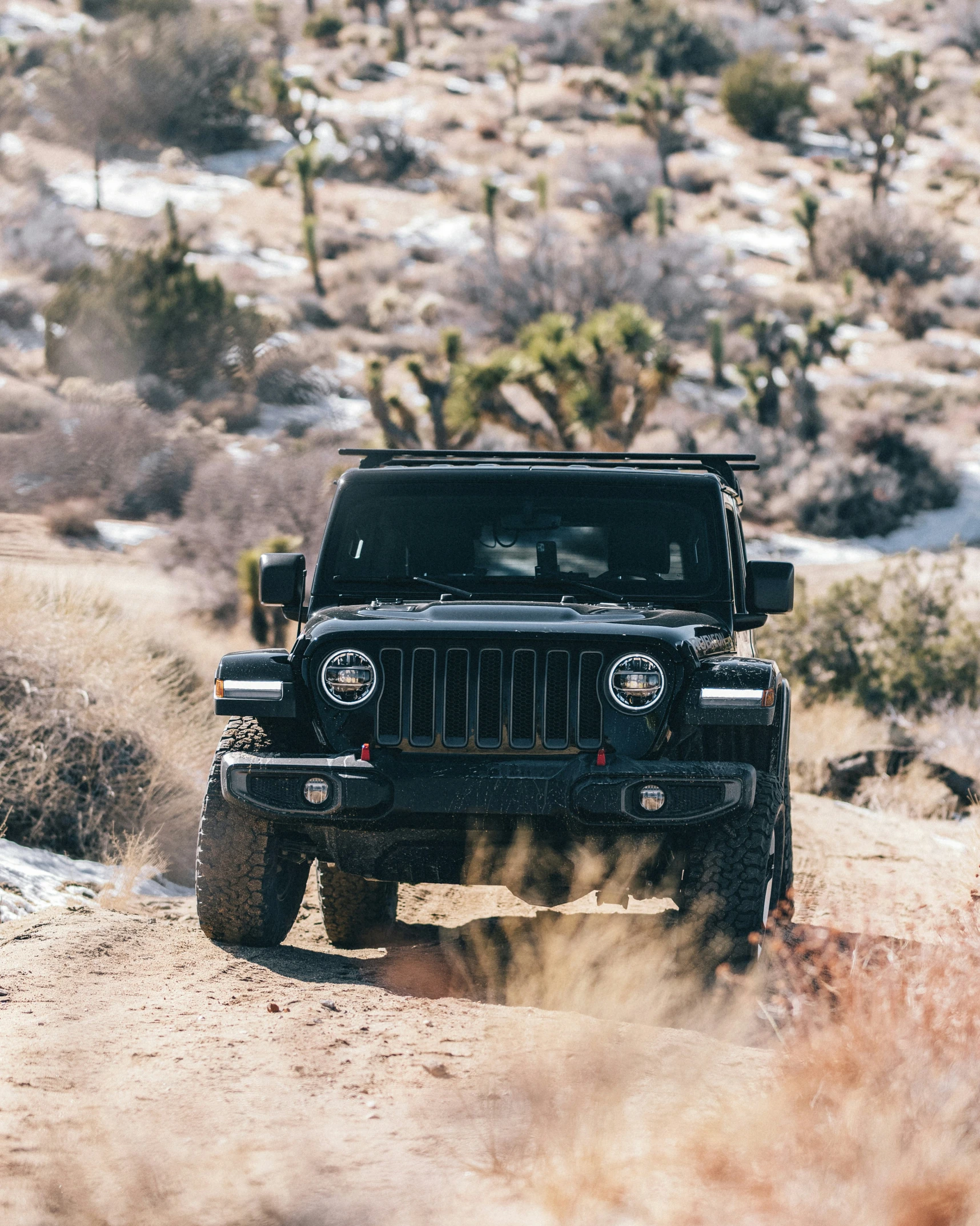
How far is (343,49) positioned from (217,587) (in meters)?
53.5

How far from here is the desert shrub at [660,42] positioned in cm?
6619

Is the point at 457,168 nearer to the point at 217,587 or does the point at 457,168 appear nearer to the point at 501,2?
the point at 501,2

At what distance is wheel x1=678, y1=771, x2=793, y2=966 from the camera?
17.4 feet

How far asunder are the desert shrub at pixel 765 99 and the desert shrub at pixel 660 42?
543 centimetres

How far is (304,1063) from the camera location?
4.41m

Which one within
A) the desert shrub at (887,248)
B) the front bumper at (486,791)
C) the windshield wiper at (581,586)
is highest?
the windshield wiper at (581,586)

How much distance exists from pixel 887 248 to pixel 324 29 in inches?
1370

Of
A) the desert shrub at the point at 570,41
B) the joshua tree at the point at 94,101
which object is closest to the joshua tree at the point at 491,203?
the joshua tree at the point at 94,101

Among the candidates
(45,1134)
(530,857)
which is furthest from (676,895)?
(45,1134)

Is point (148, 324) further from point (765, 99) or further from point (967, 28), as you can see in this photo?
point (967, 28)

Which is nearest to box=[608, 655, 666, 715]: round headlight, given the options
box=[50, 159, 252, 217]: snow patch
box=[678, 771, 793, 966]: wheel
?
→ box=[678, 771, 793, 966]: wheel

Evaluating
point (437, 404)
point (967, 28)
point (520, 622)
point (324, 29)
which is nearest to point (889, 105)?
point (967, 28)

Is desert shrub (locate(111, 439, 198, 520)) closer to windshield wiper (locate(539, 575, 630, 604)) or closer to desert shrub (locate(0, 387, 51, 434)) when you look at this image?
desert shrub (locate(0, 387, 51, 434))

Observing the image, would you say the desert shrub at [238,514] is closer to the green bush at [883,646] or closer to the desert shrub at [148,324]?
the desert shrub at [148,324]
